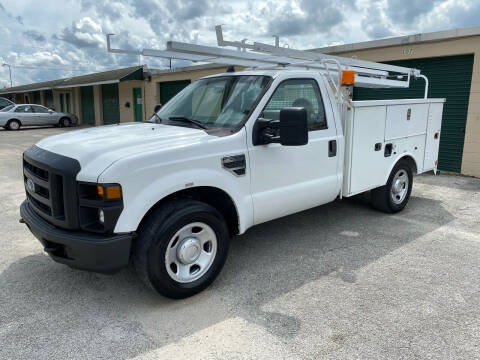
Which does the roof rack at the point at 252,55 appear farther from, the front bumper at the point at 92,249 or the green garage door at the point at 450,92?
the green garage door at the point at 450,92

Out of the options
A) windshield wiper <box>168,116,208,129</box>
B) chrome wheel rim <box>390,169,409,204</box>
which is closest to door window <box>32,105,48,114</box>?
windshield wiper <box>168,116,208,129</box>

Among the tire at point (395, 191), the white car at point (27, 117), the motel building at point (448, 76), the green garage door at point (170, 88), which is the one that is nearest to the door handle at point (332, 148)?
the tire at point (395, 191)

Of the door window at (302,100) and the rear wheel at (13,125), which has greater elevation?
the door window at (302,100)

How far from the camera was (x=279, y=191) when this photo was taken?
4133mm

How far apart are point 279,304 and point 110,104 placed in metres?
23.8

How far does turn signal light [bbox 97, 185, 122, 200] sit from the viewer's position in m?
2.93

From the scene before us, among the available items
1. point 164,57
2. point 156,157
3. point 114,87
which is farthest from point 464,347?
point 114,87

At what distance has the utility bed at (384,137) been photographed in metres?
4.87

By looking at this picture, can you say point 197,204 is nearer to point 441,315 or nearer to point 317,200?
point 317,200

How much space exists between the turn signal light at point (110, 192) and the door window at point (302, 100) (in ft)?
5.73

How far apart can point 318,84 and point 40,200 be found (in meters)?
3.15

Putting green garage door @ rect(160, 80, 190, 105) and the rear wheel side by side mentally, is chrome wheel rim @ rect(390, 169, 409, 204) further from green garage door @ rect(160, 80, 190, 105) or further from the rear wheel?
the rear wheel

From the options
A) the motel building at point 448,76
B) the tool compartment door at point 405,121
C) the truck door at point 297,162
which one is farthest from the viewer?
the motel building at point 448,76

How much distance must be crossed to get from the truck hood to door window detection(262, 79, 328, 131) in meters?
0.86
